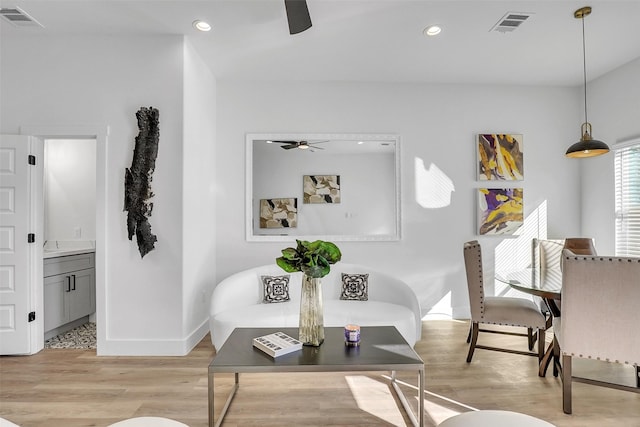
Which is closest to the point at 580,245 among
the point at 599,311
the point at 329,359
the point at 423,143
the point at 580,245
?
the point at 580,245

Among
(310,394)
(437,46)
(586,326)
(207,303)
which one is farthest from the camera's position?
(207,303)

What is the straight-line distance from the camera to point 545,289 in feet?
8.55

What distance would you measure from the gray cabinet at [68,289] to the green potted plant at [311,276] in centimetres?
302

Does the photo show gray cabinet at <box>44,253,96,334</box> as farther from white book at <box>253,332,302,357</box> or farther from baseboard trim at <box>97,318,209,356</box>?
white book at <box>253,332,302,357</box>

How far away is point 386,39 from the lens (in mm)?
3449

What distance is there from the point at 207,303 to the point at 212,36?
111 inches

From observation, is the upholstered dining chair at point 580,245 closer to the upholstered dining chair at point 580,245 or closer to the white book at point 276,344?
the upholstered dining chair at point 580,245

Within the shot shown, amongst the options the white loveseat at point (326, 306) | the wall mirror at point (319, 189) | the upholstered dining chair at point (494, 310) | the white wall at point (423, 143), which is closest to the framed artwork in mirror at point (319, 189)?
the wall mirror at point (319, 189)

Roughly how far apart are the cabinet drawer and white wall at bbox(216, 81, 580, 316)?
5.10ft

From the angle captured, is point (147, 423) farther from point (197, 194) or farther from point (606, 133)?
point (606, 133)

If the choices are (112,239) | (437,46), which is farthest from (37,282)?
(437,46)

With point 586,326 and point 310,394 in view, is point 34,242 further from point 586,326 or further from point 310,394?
point 586,326

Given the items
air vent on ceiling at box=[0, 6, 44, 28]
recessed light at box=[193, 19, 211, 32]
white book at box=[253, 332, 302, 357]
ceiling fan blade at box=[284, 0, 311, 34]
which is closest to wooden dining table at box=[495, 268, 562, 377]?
white book at box=[253, 332, 302, 357]

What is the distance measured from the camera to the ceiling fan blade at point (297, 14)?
2114 mm
